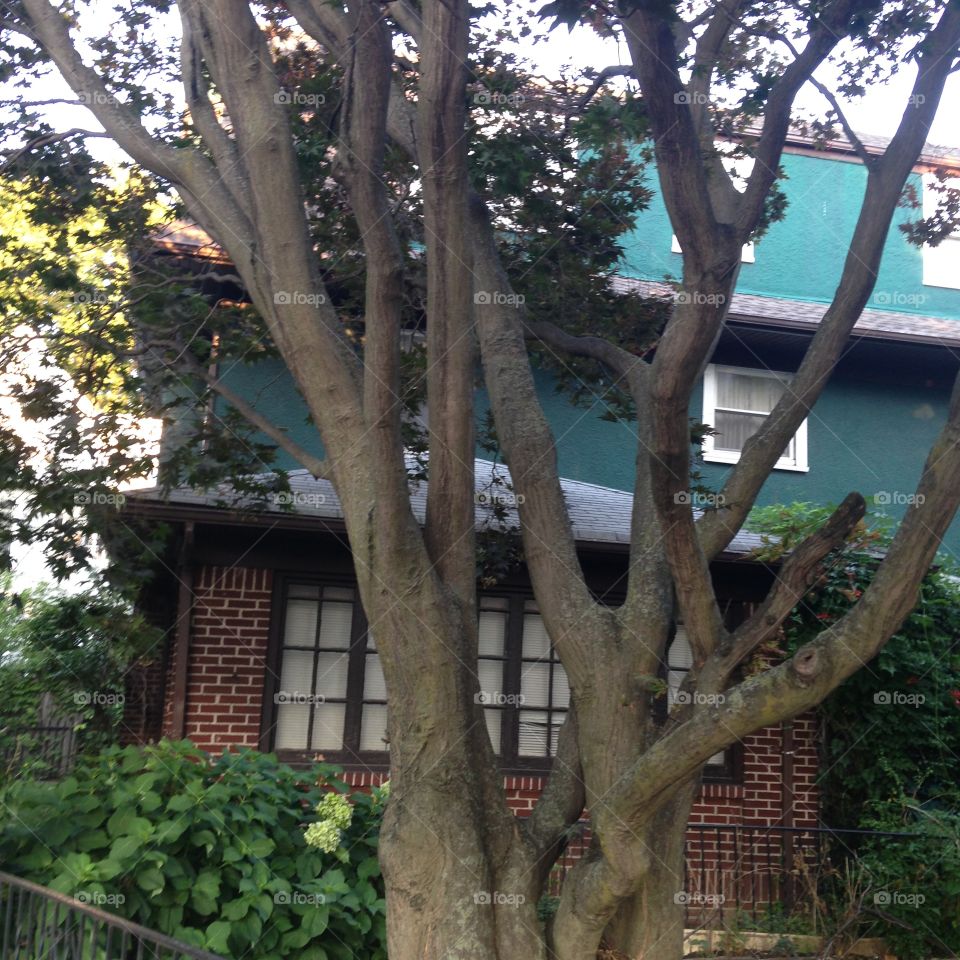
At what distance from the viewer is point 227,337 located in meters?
8.52

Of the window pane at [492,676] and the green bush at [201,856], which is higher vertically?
the window pane at [492,676]

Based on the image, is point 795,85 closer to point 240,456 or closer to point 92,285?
point 240,456

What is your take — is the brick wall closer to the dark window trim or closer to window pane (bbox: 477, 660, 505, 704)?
the dark window trim

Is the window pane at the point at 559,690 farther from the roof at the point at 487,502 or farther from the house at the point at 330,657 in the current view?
the roof at the point at 487,502

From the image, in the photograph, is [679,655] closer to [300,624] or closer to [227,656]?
[300,624]

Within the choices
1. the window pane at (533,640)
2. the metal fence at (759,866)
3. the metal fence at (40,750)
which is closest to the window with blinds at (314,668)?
the window pane at (533,640)

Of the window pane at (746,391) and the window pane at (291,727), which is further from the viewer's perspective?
the window pane at (746,391)

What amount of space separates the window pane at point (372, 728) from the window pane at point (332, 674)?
0.92 ft

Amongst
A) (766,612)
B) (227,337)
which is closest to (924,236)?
(766,612)

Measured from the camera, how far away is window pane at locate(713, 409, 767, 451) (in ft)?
49.8

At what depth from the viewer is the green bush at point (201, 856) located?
6.00m

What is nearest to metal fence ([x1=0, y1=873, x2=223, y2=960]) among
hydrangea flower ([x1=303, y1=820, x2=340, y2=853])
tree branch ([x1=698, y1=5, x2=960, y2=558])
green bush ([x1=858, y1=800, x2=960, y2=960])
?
hydrangea flower ([x1=303, y1=820, x2=340, y2=853])

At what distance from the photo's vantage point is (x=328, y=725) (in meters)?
10.7

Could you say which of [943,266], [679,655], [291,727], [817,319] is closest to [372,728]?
[291,727]
